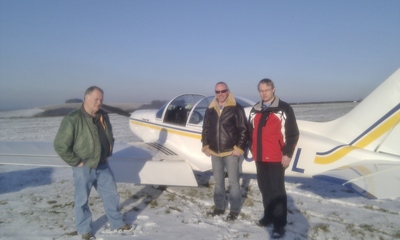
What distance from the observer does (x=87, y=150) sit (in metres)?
3.28

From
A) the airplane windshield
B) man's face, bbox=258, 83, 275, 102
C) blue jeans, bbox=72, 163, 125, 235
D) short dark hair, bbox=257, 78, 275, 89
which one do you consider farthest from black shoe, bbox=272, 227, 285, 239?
the airplane windshield

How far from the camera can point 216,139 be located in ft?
12.9

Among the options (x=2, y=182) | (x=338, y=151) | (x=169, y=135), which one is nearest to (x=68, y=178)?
(x=2, y=182)

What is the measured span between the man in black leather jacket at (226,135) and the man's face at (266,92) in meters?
0.46

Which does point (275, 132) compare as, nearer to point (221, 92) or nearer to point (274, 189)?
point (274, 189)

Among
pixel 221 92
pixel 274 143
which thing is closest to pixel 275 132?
pixel 274 143

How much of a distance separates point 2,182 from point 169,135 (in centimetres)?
388

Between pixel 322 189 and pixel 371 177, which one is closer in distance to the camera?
pixel 371 177

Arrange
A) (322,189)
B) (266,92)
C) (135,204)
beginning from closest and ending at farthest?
(266,92), (135,204), (322,189)

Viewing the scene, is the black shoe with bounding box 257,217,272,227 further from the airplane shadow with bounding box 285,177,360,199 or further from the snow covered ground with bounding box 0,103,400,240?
the airplane shadow with bounding box 285,177,360,199

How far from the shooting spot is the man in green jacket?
10.5 feet

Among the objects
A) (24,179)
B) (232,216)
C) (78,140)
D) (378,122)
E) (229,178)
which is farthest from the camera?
(24,179)

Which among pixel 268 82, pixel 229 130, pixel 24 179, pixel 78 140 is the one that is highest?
pixel 268 82

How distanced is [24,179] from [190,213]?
4384mm
